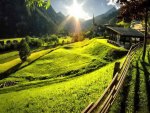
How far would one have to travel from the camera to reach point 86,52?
201ft

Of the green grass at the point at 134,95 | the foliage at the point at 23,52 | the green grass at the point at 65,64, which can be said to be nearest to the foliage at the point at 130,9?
the green grass at the point at 134,95

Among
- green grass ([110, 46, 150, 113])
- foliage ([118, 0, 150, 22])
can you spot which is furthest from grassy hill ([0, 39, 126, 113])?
foliage ([118, 0, 150, 22])

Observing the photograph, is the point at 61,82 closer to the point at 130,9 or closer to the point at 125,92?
the point at 130,9

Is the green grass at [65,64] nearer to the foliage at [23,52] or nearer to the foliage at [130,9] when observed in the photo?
the foliage at [23,52]

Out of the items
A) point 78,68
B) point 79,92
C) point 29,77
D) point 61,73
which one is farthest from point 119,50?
point 79,92

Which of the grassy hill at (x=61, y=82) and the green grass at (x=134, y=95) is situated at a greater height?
the green grass at (x=134, y=95)

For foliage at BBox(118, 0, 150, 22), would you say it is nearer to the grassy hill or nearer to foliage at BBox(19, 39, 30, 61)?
the grassy hill

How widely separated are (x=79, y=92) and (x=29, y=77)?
Answer: 29.1m

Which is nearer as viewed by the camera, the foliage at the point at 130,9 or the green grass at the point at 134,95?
the green grass at the point at 134,95

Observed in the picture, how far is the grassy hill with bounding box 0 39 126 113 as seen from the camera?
21.2m

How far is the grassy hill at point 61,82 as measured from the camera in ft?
69.7

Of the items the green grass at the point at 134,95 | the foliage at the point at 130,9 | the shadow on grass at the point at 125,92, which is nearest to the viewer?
the green grass at the point at 134,95

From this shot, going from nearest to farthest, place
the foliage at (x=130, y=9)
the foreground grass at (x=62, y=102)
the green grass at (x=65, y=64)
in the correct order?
the foreground grass at (x=62, y=102) < the foliage at (x=130, y=9) < the green grass at (x=65, y=64)

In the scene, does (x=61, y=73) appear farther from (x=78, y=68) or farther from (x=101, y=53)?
(x=101, y=53)
